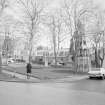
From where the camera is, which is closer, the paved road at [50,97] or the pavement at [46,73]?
the paved road at [50,97]

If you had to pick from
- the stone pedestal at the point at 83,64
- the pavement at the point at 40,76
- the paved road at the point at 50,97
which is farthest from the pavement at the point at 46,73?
the paved road at the point at 50,97

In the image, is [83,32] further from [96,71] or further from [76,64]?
[96,71]

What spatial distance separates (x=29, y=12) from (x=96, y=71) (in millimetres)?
14762

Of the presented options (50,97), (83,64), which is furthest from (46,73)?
(50,97)

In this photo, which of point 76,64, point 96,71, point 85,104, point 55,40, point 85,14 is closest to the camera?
point 85,104

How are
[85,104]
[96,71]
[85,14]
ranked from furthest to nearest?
[85,14] < [96,71] < [85,104]

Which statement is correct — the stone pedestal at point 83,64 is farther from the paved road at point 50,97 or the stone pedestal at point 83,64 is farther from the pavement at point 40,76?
the paved road at point 50,97

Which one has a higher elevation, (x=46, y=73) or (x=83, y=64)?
(x=83, y=64)

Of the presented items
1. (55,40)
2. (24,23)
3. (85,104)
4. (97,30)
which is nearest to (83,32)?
(97,30)

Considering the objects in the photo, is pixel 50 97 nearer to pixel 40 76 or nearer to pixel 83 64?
pixel 40 76

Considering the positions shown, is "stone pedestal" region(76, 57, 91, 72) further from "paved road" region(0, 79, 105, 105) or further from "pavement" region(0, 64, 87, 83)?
"paved road" region(0, 79, 105, 105)

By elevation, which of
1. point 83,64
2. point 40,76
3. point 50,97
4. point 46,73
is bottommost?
point 46,73

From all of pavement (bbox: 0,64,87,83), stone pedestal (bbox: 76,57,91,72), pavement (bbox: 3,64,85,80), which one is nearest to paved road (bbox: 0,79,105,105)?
pavement (bbox: 0,64,87,83)

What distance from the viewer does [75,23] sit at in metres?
26.8
